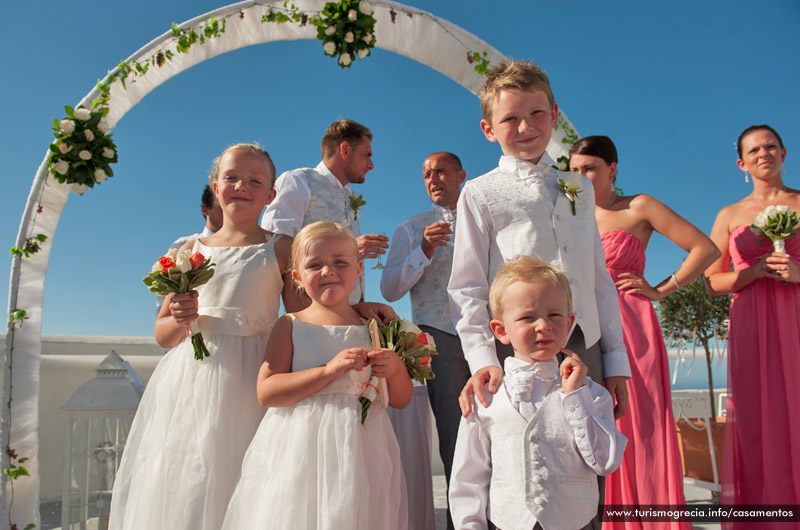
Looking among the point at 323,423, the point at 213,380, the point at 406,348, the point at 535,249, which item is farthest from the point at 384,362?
the point at 213,380

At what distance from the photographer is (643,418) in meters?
3.64

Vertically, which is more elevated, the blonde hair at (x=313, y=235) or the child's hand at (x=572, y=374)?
the blonde hair at (x=313, y=235)

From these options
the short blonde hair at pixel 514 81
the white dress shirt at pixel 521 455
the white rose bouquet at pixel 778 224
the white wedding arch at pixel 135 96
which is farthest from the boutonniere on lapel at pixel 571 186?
the white rose bouquet at pixel 778 224

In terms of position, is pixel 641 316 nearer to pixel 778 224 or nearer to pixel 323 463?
pixel 778 224

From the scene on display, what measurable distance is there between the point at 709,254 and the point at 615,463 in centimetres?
257

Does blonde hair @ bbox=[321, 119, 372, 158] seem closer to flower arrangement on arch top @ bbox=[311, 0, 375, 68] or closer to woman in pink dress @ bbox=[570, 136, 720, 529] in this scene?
flower arrangement on arch top @ bbox=[311, 0, 375, 68]

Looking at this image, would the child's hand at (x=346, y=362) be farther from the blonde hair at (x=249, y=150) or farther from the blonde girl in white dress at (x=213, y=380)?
the blonde hair at (x=249, y=150)

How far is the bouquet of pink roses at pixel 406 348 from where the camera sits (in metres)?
2.53

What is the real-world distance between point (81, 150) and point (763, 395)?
4.93 m

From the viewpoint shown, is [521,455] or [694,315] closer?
[521,455]

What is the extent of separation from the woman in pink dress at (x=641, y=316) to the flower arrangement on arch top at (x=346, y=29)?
67.8 inches

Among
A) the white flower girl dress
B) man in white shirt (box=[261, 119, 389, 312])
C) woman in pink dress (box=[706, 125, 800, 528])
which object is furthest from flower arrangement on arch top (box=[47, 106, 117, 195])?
woman in pink dress (box=[706, 125, 800, 528])

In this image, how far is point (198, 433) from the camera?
2.70 meters

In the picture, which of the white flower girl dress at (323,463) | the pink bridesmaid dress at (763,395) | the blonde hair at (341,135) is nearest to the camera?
the white flower girl dress at (323,463)
